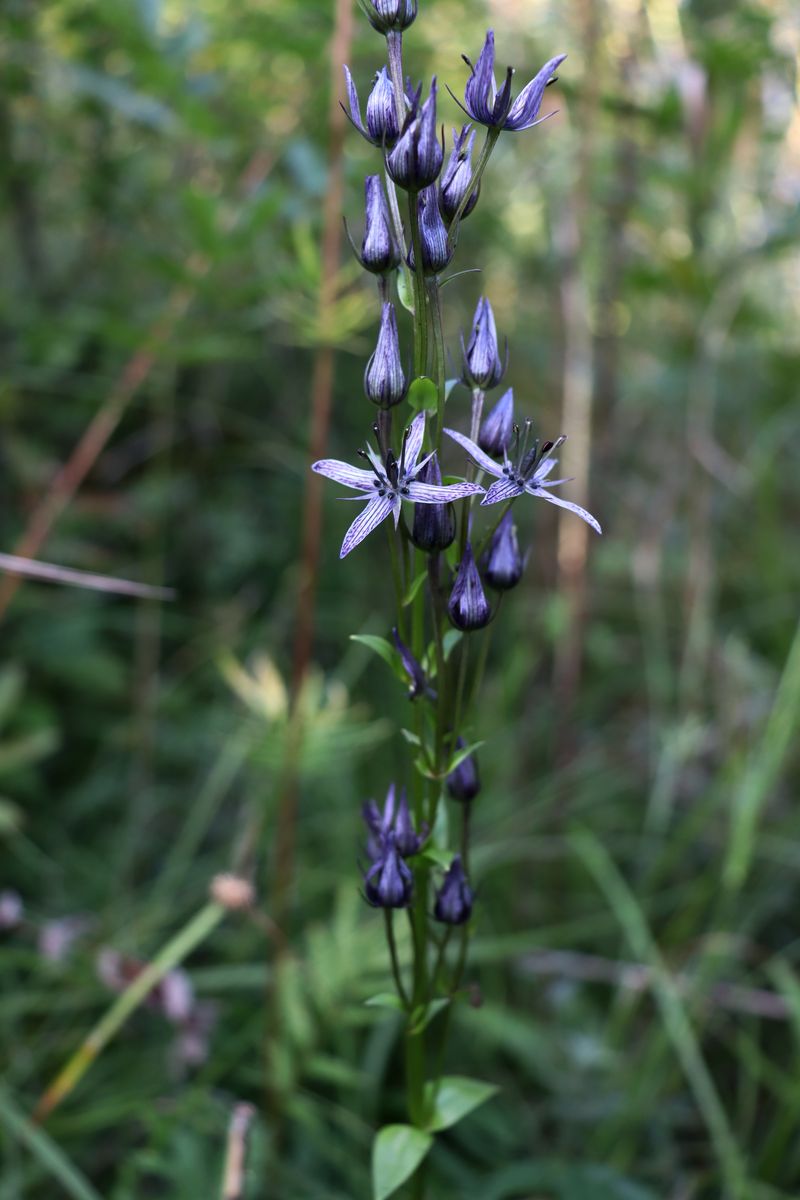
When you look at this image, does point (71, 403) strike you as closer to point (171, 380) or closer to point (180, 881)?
point (171, 380)

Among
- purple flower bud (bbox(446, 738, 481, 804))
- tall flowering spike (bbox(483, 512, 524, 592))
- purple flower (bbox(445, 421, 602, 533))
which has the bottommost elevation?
purple flower bud (bbox(446, 738, 481, 804))

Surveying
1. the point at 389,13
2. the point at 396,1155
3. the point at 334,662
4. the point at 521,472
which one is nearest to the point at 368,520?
the point at 521,472

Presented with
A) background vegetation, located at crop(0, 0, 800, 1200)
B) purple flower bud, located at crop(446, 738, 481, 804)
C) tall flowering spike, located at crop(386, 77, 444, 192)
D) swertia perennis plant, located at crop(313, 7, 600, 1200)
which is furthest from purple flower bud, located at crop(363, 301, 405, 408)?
background vegetation, located at crop(0, 0, 800, 1200)

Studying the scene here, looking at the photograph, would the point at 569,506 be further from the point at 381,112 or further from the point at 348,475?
the point at 381,112

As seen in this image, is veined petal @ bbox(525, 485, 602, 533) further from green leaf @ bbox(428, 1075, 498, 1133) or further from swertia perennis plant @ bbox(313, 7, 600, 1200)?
green leaf @ bbox(428, 1075, 498, 1133)

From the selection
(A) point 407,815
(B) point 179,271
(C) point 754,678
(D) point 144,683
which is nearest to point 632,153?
(B) point 179,271

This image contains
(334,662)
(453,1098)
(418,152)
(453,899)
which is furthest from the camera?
(334,662)
